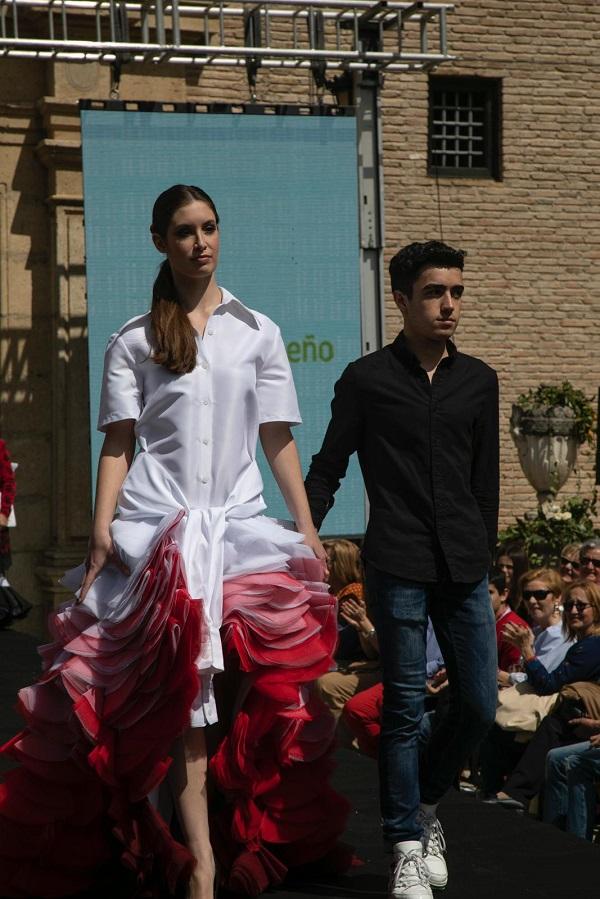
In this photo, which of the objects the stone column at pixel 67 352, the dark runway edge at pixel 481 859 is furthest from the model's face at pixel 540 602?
the stone column at pixel 67 352

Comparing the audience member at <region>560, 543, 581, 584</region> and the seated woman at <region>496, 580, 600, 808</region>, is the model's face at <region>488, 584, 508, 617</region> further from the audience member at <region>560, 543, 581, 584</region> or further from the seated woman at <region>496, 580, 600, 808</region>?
the audience member at <region>560, 543, 581, 584</region>

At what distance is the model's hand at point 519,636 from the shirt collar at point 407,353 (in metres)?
3.11

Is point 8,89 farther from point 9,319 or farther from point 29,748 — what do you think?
point 29,748

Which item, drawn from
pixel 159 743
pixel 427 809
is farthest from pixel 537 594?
pixel 159 743

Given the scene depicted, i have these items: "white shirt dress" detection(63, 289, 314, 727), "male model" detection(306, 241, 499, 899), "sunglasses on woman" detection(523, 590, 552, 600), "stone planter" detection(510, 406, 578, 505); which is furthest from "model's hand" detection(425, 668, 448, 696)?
"stone planter" detection(510, 406, 578, 505)

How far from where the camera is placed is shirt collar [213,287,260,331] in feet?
13.1

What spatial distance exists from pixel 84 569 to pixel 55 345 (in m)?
8.90

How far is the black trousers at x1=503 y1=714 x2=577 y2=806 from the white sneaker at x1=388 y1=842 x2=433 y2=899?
8.73 ft

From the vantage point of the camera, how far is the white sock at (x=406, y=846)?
3.88 m

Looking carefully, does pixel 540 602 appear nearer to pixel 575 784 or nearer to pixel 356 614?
pixel 356 614

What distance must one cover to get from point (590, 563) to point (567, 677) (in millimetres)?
1284

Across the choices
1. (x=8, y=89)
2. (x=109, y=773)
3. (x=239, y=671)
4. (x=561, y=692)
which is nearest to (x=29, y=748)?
(x=109, y=773)

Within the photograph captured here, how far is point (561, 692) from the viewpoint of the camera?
20.9 feet

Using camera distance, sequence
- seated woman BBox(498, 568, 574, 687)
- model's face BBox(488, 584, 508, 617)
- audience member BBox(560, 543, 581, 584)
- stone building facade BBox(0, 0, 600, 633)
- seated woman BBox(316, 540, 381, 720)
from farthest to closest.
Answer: stone building facade BBox(0, 0, 600, 633), audience member BBox(560, 543, 581, 584), seated woman BBox(316, 540, 381, 720), model's face BBox(488, 584, 508, 617), seated woman BBox(498, 568, 574, 687)
